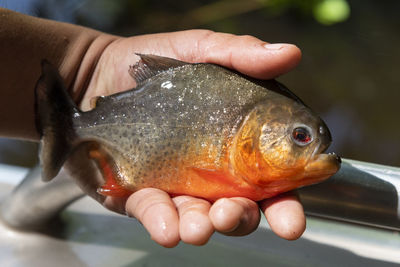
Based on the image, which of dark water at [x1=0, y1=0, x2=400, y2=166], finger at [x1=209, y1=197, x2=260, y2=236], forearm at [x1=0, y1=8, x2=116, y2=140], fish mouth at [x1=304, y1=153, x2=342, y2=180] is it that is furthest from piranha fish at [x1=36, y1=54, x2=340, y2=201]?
dark water at [x1=0, y1=0, x2=400, y2=166]

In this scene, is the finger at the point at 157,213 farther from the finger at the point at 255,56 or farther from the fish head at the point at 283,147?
the finger at the point at 255,56

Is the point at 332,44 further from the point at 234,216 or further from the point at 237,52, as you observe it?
the point at 234,216

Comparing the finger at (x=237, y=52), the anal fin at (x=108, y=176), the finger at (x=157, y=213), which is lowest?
the anal fin at (x=108, y=176)

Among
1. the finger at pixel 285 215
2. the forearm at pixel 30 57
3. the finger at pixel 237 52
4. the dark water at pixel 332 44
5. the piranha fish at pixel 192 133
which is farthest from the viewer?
the dark water at pixel 332 44

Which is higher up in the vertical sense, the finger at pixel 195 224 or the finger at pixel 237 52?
the finger at pixel 237 52

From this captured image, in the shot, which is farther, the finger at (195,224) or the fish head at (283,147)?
the fish head at (283,147)

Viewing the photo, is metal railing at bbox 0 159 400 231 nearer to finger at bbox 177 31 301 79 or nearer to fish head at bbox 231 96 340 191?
fish head at bbox 231 96 340 191

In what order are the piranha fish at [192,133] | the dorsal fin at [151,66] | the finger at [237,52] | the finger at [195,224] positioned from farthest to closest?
the dorsal fin at [151,66], the finger at [237,52], the piranha fish at [192,133], the finger at [195,224]

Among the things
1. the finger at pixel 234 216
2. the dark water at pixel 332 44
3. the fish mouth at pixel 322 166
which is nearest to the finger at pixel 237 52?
the fish mouth at pixel 322 166
